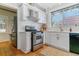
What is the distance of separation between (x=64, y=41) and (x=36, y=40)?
68 cm

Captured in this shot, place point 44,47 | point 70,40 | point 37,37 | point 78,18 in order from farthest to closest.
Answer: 1. point 70,40
2. point 37,37
3. point 44,47
4. point 78,18

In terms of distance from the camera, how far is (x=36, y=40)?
1716 mm

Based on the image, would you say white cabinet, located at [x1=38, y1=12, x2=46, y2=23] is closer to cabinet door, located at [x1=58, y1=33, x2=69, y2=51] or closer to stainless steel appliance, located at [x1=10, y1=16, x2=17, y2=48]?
stainless steel appliance, located at [x1=10, y1=16, x2=17, y2=48]

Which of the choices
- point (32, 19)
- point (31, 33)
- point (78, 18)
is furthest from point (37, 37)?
point (78, 18)

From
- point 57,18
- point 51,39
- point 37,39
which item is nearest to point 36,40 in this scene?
point 37,39

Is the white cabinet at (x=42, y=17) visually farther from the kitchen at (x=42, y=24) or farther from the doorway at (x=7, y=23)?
the doorway at (x=7, y=23)

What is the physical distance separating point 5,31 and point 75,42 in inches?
60.3

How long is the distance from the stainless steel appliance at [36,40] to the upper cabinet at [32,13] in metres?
0.29

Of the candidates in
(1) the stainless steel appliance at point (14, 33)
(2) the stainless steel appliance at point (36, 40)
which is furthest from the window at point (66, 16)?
(1) the stainless steel appliance at point (14, 33)

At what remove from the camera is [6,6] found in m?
1.32

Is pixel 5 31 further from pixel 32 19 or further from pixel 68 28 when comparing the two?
pixel 68 28

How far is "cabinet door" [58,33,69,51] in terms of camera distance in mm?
1704

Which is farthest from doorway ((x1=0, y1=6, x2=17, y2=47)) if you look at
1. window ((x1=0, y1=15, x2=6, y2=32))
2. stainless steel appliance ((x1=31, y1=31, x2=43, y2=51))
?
stainless steel appliance ((x1=31, y1=31, x2=43, y2=51))

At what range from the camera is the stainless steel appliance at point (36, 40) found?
160 cm
